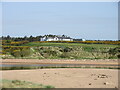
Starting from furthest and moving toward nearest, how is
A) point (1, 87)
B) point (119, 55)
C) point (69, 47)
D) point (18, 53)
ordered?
1. point (69, 47)
2. point (119, 55)
3. point (18, 53)
4. point (1, 87)

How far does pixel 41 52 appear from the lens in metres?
58.2

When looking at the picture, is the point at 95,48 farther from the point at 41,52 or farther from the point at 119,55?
the point at 41,52

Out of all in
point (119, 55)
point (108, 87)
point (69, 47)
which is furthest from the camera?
point (69, 47)

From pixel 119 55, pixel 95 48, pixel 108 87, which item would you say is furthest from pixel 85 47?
pixel 108 87

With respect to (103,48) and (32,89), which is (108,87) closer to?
(32,89)

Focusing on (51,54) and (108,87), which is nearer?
(108,87)

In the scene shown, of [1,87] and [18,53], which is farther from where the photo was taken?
[18,53]

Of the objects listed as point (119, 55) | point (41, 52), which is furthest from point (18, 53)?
point (119, 55)

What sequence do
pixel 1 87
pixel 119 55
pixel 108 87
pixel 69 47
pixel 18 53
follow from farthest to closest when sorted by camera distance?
pixel 69 47 < pixel 119 55 < pixel 18 53 < pixel 108 87 < pixel 1 87

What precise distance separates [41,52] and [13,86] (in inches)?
1730

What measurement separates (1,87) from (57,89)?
3.17m

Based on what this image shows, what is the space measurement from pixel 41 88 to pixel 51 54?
4244 cm

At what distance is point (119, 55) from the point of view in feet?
184

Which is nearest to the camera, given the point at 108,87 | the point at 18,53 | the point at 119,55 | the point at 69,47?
the point at 108,87
